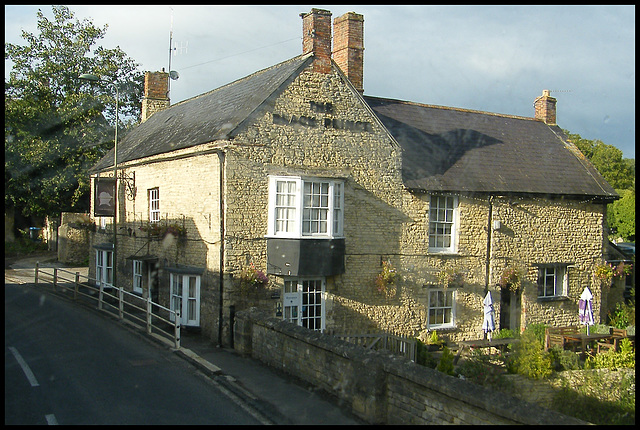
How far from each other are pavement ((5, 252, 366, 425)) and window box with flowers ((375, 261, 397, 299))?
5.11m

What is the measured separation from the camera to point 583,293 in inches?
810

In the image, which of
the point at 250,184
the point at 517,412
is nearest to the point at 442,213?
the point at 250,184

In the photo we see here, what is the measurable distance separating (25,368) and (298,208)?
7853mm

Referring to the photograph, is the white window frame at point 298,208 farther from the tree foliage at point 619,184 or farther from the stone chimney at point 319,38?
the tree foliage at point 619,184

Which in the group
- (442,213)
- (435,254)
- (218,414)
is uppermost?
(442,213)

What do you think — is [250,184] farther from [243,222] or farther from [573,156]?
[573,156]

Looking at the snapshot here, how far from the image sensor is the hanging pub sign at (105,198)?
72.1ft

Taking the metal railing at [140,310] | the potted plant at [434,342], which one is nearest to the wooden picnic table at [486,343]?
the potted plant at [434,342]

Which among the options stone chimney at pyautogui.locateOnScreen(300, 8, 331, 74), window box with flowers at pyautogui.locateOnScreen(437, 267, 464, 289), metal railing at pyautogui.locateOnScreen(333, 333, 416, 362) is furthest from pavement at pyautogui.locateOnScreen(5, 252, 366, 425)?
stone chimney at pyautogui.locateOnScreen(300, 8, 331, 74)

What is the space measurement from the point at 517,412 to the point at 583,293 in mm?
14742

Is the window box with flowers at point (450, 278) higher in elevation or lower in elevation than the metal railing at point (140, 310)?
higher

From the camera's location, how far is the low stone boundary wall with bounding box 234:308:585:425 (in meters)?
7.73

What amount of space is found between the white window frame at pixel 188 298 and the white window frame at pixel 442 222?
742cm

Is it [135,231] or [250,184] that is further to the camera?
[135,231]
